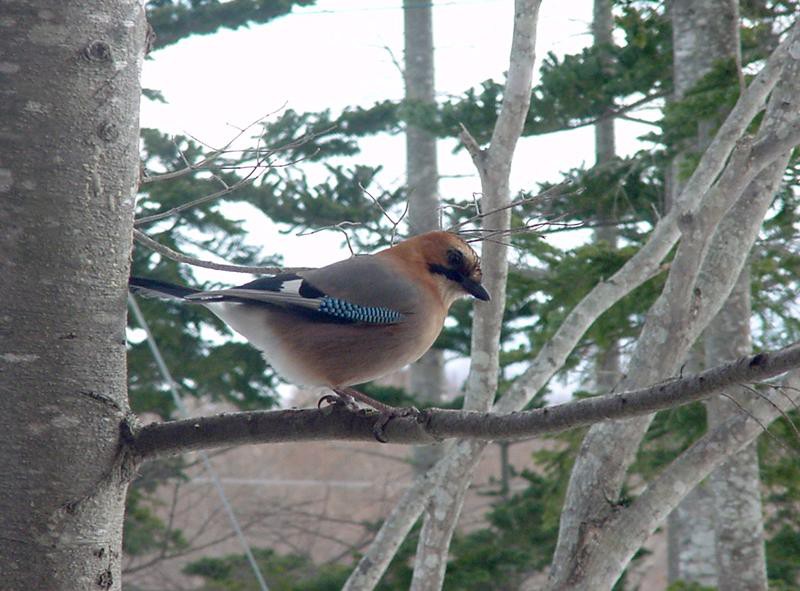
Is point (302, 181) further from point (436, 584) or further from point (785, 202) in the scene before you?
point (436, 584)

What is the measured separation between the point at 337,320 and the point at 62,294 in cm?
124

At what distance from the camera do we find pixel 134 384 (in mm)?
9781

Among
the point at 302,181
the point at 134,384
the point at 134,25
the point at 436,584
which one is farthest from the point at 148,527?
the point at 134,25

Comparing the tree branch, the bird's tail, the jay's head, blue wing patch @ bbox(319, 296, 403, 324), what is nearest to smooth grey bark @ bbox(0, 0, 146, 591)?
the tree branch

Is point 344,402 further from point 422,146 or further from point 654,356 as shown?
point 422,146

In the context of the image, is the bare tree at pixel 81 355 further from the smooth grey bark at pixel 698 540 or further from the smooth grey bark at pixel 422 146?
the smooth grey bark at pixel 422 146

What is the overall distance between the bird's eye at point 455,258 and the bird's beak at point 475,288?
0.06m

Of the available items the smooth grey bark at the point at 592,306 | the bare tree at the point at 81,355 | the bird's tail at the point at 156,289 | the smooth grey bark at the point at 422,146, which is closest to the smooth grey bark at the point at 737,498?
the smooth grey bark at the point at 592,306

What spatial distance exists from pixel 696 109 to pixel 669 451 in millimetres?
3195

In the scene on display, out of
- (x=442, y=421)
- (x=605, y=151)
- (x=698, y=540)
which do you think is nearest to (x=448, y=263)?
(x=442, y=421)

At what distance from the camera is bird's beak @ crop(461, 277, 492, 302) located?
362 cm

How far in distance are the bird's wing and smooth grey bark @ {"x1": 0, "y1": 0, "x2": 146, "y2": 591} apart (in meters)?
0.98

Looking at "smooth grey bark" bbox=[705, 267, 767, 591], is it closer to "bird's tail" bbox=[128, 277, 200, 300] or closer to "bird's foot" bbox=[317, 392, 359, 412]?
"bird's foot" bbox=[317, 392, 359, 412]

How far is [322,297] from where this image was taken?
10.8 feet
